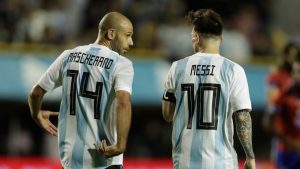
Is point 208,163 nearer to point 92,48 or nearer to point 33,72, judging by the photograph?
point 92,48

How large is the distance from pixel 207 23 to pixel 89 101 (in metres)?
1.02

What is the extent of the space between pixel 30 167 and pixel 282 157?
3.20 meters

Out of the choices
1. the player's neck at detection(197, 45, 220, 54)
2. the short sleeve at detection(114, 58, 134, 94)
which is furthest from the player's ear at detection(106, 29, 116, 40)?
the player's neck at detection(197, 45, 220, 54)

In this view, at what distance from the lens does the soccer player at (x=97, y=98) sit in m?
7.10

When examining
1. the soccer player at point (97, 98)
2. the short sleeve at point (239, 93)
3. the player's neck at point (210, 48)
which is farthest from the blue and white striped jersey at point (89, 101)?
the short sleeve at point (239, 93)

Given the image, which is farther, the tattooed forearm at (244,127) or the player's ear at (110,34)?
the player's ear at (110,34)

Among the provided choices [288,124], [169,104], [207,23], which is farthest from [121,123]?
[288,124]

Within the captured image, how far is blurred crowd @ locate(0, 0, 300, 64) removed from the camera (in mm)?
14445

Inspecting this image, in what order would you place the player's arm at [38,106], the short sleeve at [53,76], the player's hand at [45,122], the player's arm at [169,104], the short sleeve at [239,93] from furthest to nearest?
the player's hand at [45,122] → the player's arm at [38,106] → the short sleeve at [53,76] → the player's arm at [169,104] → the short sleeve at [239,93]

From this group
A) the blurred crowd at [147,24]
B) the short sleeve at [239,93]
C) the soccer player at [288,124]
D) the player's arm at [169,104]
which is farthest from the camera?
the blurred crowd at [147,24]

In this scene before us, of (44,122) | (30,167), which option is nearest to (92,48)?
(44,122)

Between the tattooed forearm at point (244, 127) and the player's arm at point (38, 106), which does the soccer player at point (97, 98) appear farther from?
the tattooed forearm at point (244, 127)

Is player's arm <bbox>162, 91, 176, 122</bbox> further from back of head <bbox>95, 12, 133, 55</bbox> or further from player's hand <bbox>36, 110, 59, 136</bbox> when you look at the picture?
player's hand <bbox>36, 110, 59, 136</bbox>

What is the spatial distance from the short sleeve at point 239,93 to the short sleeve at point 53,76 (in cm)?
128
